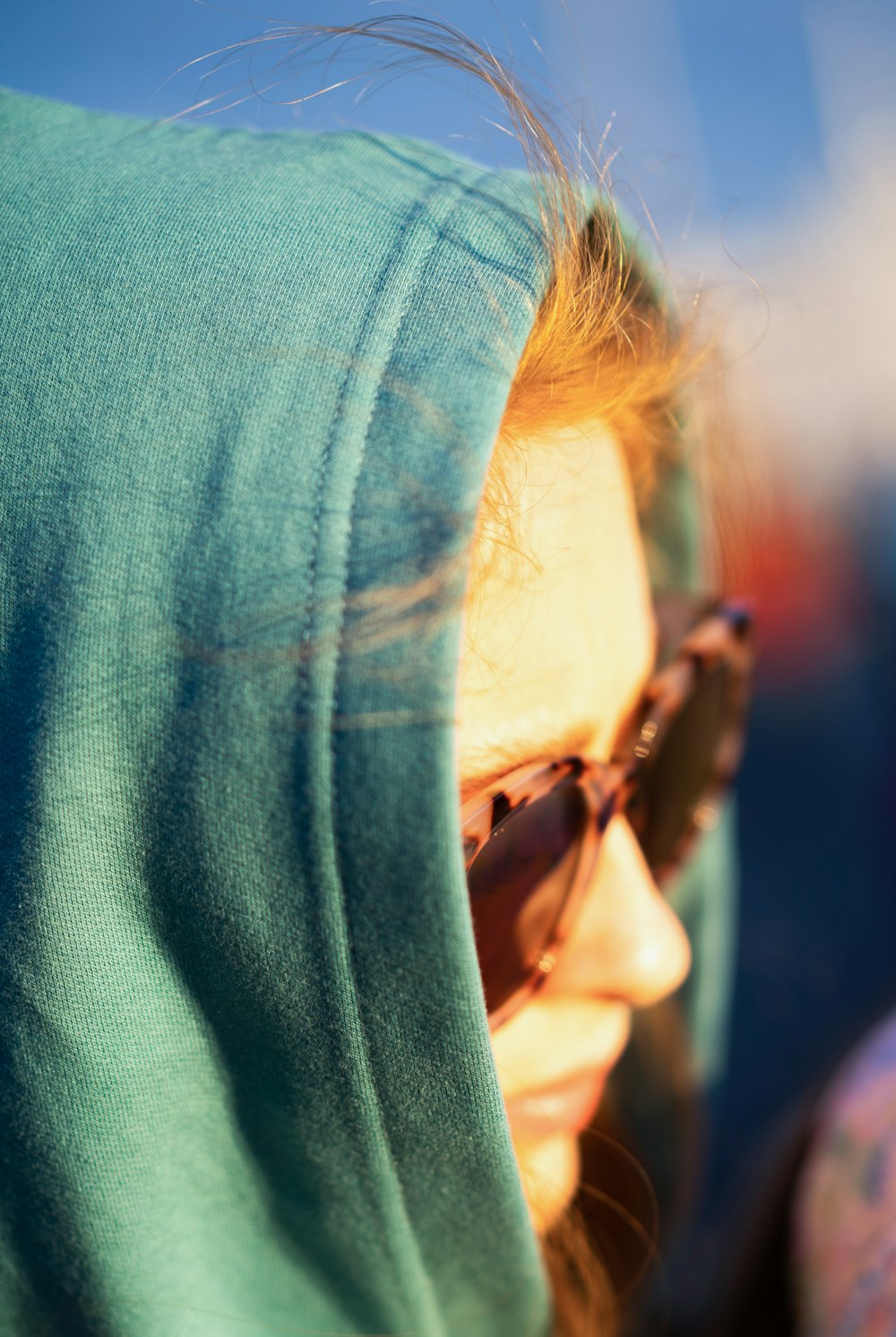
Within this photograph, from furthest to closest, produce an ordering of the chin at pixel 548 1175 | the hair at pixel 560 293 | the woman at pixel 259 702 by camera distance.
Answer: the chin at pixel 548 1175 < the hair at pixel 560 293 < the woman at pixel 259 702

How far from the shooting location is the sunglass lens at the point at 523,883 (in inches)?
24.5

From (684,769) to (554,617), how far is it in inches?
18.8

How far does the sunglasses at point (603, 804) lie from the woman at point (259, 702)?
1.0 inches

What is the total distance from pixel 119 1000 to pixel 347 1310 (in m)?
0.33

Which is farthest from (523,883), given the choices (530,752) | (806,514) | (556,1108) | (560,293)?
(806,514)

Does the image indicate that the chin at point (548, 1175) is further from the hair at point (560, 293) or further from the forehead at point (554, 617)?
the hair at point (560, 293)

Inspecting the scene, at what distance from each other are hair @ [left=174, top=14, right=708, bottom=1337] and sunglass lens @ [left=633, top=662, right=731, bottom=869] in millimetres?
398

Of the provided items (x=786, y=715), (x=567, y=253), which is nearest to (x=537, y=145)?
(x=567, y=253)

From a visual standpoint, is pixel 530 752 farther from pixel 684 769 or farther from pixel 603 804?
pixel 684 769

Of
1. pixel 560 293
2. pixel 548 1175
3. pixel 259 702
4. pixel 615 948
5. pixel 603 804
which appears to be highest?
pixel 560 293

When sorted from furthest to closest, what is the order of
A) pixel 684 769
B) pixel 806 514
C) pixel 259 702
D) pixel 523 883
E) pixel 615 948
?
pixel 806 514 < pixel 684 769 < pixel 615 948 < pixel 523 883 < pixel 259 702

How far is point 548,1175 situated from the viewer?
799 mm

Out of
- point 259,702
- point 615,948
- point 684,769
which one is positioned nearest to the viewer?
point 259,702

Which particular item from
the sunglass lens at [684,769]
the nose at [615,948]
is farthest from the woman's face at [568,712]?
the sunglass lens at [684,769]
